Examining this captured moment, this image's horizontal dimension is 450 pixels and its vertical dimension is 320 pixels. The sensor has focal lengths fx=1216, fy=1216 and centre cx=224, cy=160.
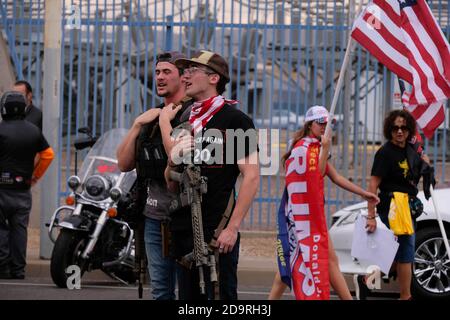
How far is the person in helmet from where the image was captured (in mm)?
12000

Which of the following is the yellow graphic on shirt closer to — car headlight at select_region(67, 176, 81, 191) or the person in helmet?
car headlight at select_region(67, 176, 81, 191)

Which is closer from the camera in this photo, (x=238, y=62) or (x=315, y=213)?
(x=315, y=213)

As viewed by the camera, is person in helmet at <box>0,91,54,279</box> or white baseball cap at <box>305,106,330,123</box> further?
person in helmet at <box>0,91,54,279</box>

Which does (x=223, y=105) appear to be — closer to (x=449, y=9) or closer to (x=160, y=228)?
(x=160, y=228)

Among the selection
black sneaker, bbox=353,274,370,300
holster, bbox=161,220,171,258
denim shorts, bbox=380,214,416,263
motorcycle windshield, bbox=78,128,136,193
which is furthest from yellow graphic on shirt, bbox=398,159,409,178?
holster, bbox=161,220,171,258

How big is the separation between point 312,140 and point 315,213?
0.61 meters

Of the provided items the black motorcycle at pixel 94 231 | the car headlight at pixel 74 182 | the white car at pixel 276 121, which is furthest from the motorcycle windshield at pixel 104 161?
the white car at pixel 276 121

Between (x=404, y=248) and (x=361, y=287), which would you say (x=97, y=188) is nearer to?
(x=361, y=287)

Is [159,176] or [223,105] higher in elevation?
[223,105]

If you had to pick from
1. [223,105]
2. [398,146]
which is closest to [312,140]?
[398,146]

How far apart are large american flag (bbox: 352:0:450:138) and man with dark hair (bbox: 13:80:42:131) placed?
213 inches
